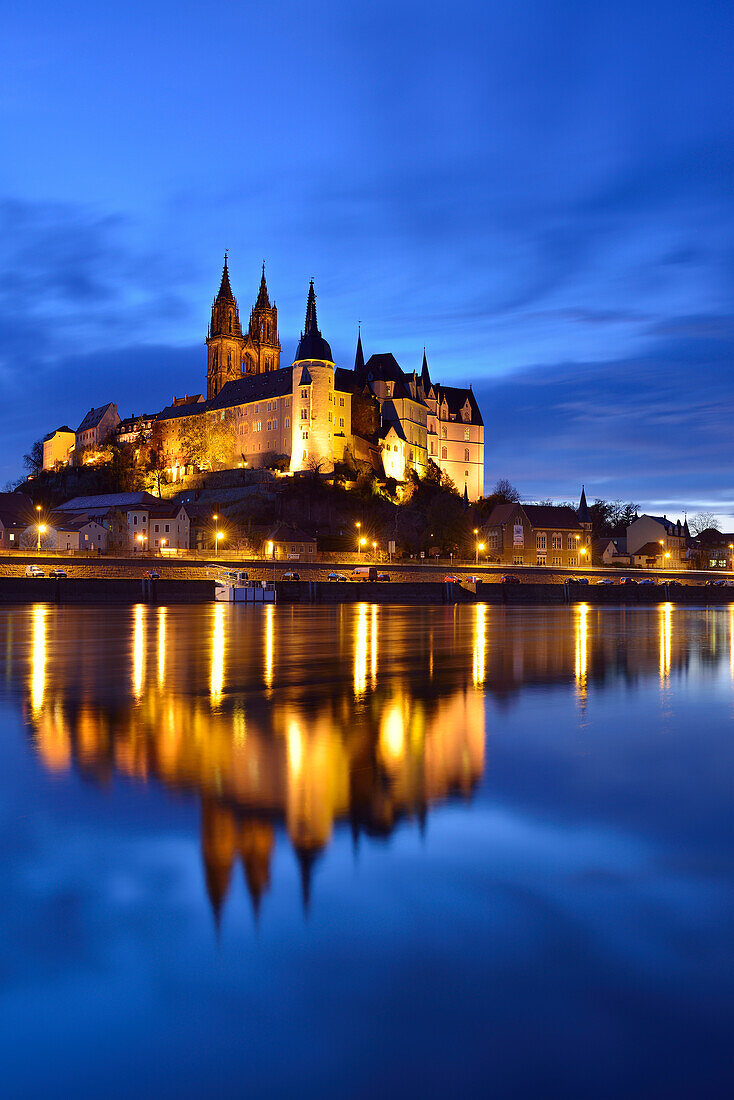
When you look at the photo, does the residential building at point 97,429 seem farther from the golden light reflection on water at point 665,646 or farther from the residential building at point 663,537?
the golden light reflection on water at point 665,646

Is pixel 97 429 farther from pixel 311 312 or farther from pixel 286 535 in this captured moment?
pixel 286 535

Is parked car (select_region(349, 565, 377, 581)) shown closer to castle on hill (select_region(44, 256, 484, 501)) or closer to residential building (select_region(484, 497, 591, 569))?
residential building (select_region(484, 497, 591, 569))

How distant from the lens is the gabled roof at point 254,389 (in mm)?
130675

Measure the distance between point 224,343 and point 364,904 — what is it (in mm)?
159640

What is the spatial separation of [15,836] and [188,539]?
354ft

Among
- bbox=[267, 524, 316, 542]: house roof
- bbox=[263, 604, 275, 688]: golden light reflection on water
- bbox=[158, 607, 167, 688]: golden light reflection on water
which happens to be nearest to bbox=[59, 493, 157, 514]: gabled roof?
bbox=[267, 524, 316, 542]: house roof

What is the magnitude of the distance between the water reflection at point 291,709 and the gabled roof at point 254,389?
103 m

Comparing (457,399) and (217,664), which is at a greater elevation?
(457,399)

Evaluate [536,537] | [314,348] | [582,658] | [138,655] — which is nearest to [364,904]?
[138,655]

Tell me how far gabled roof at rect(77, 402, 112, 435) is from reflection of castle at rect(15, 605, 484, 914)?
5999 inches

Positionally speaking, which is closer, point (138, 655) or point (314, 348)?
point (138, 655)

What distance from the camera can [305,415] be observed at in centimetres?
12331

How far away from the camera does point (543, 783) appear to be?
8.42m

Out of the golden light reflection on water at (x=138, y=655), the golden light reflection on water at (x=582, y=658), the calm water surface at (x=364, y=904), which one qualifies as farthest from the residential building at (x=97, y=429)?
the calm water surface at (x=364, y=904)
